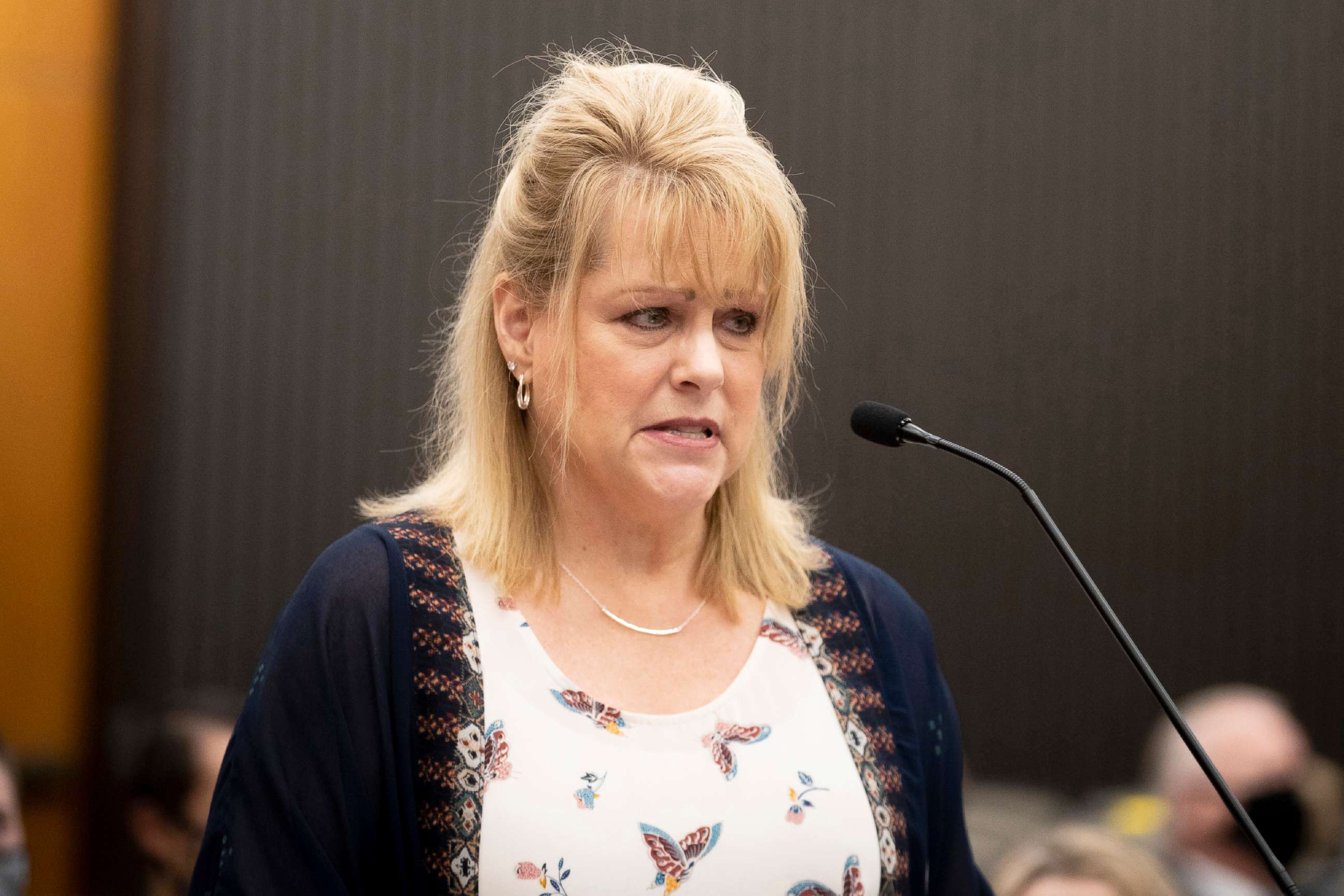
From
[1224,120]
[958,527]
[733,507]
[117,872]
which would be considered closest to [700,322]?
[733,507]

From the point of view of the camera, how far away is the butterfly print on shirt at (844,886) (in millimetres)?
1141

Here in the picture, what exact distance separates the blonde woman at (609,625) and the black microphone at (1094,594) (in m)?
0.13

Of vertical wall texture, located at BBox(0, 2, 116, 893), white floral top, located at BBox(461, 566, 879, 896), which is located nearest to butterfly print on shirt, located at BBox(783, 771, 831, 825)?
white floral top, located at BBox(461, 566, 879, 896)

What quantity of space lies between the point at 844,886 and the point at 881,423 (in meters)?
0.40

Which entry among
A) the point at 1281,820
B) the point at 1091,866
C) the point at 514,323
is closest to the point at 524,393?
the point at 514,323

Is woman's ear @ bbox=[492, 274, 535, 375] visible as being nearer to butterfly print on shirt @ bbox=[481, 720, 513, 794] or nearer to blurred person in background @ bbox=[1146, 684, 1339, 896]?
butterfly print on shirt @ bbox=[481, 720, 513, 794]

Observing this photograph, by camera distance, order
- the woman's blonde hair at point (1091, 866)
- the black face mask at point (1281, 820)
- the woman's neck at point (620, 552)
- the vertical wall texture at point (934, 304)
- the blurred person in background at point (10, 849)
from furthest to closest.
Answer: the vertical wall texture at point (934, 304) → the black face mask at point (1281, 820) → the blurred person in background at point (10, 849) → the woman's blonde hair at point (1091, 866) → the woman's neck at point (620, 552)

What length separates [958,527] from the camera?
3.42 meters

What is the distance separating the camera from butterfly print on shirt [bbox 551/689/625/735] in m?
1.15

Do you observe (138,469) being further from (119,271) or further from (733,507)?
(733,507)

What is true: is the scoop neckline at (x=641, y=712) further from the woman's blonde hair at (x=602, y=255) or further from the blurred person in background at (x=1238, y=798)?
the blurred person in background at (x=1238, y=798)

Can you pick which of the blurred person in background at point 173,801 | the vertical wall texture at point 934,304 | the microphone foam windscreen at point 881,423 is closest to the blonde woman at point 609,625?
the microphone foam windscreen at point 881,423

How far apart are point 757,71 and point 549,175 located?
92.1 inches

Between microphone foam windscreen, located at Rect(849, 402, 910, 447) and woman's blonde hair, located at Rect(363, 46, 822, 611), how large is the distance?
0.14 metres
